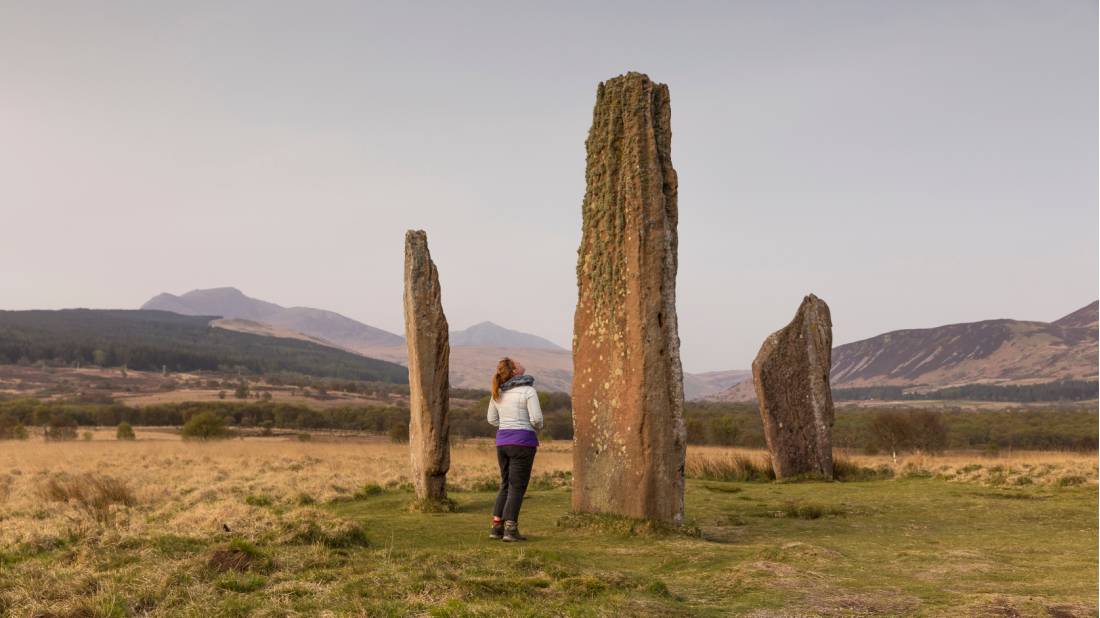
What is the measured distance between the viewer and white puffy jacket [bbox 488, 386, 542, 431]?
380 inches

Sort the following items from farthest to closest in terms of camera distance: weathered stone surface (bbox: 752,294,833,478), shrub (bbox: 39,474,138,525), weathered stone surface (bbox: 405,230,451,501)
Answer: weathered stone surface (bbox: 752,294,833,478), weathered stone surface (bbox: 405,230,451,501), shrub (bbox: 39,474,138,525)

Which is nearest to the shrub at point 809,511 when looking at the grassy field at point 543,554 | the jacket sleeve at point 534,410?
the grassy field at point 543,554

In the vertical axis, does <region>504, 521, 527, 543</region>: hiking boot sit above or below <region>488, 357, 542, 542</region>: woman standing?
below

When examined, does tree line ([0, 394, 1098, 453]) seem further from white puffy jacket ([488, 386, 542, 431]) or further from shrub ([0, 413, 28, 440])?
white puffy jacket ([488, 386, 542, 431])

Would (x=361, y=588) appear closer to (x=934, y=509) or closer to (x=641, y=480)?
(x=641, y=480)

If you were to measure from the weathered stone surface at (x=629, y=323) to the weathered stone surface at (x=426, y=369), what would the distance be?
3.24m

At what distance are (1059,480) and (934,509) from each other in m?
5.63

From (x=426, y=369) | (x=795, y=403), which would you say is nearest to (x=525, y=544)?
(x=426, y=369)

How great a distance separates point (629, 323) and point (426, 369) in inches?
171

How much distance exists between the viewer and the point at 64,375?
97.3 meters

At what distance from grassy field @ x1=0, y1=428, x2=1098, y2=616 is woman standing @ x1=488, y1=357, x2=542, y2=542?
1.47 ft

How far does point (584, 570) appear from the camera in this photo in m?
7.13

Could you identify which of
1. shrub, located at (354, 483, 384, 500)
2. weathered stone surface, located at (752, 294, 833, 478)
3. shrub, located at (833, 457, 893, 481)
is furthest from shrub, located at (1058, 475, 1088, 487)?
shrub, located at (354, 483, 384, 500)

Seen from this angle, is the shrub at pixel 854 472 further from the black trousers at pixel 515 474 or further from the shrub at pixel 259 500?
the shrub at pixel 259 500
